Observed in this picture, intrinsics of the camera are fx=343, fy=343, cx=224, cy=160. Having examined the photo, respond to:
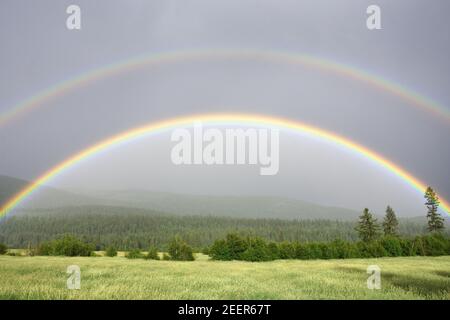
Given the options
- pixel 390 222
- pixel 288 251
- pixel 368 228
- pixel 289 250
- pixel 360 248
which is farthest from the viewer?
pixel 390 222

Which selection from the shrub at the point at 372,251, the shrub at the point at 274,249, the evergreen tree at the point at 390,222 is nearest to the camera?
the shrub at the point at 274,249

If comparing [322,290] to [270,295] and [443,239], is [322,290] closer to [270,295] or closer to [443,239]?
[270,295]

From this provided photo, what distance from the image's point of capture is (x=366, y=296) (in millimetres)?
13836

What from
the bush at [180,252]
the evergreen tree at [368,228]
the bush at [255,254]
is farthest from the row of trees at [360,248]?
the evergreen tree at [368,228]

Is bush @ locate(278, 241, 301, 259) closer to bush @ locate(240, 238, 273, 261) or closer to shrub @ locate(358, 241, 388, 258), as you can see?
bush @ locate(240, 238, 273, 261)

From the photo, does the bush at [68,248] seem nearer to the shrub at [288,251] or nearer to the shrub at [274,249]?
the shrub at [274,249]

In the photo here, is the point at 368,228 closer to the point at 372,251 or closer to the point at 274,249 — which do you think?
the point at 372,251

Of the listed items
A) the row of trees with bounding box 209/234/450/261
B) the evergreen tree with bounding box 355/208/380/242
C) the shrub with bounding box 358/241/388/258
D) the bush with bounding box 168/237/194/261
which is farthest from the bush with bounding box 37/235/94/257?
the evergreen tree with bounding box 355/208/380/242

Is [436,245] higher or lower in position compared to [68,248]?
higher

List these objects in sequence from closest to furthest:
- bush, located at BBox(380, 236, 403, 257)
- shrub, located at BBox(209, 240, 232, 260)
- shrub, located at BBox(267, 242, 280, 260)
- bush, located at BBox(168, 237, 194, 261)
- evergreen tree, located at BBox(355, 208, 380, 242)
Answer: shrub, located at BBox(209, 240, 232, 260) → shrub, located at BBox(267, 242, 280, 260) → bush, located at BBox(380, 236, 403, 257) → bush, located at BBox(168, 237, 194, 261) → evergreen tree, located at BBox(355, 208, 380, 242)

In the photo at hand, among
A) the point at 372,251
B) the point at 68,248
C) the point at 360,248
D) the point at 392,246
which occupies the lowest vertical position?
the point at 372,251

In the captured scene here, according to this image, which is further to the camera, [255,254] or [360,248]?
[360,248]

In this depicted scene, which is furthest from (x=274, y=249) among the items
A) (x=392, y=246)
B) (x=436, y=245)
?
(x=436, y=245)
